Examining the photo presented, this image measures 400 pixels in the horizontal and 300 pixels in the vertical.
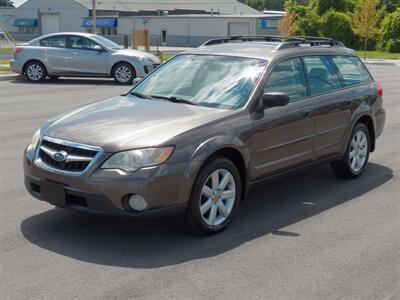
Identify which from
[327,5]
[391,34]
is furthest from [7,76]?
[327,5]

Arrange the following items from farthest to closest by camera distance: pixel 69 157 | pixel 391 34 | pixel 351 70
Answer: pixel 391 34 < pixel 351 70 < pixel 69 157

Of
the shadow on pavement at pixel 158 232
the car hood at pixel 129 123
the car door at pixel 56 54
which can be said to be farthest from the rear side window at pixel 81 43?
the car hood at pixel 129 123

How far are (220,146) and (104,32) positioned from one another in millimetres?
71355

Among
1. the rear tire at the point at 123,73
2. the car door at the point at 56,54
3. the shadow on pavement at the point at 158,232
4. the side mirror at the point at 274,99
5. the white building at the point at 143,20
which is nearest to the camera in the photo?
the shadow on pavement at the point at 158,232

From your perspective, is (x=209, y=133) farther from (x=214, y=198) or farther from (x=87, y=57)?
(x=87, y=57)

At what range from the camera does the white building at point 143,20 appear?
67562mm

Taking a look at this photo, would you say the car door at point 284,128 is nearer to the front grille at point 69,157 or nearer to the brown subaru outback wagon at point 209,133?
the brown subaru outback wagon at point 209,133

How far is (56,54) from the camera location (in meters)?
17.8

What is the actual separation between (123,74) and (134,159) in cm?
1355

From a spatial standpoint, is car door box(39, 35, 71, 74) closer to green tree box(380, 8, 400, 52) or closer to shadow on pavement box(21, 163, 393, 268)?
shadow on pavement box(21, 163, 393, 268)

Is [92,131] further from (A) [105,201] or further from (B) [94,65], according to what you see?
(B) [94,65]

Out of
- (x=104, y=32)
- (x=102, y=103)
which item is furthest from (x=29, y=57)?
(x=104, y=32)

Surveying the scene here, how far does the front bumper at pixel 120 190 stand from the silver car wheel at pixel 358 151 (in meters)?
3.00

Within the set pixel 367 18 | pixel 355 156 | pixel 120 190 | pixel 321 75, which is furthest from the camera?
pixel 367 18
